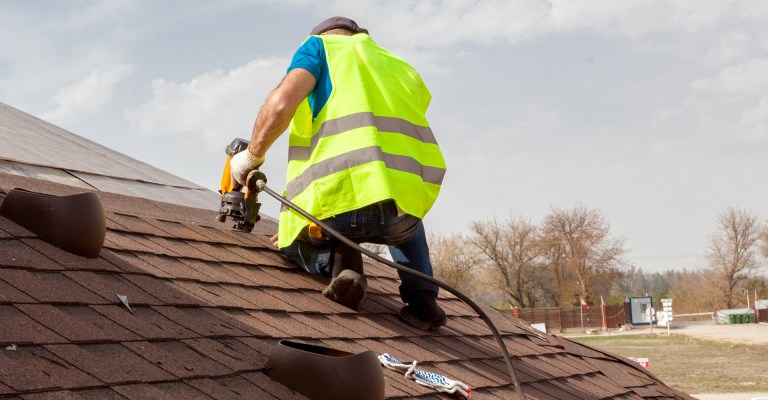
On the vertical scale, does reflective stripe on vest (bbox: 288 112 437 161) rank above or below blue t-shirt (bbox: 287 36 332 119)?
below

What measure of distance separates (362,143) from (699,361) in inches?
1220

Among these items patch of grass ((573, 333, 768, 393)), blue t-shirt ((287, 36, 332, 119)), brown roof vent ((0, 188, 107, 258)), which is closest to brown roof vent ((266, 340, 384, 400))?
brown roof vent ((0, 188, 107, 258))

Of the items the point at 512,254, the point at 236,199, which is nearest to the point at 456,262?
the point at 512,254

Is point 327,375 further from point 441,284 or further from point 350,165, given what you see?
point 350,165

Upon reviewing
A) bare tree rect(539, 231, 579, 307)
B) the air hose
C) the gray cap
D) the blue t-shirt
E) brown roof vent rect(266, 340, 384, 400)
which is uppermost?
bare tree rect(539, 231, 579, 307)

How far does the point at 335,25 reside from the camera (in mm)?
3836

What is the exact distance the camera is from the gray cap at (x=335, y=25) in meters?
3.84

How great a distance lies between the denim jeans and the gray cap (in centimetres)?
90

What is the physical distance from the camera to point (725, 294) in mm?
66250

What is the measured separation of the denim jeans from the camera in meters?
3.47

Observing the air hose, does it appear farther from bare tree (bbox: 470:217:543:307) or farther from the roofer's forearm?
bare tree (bbox: 470:217:543:307)

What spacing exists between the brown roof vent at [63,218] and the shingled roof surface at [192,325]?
0.03m

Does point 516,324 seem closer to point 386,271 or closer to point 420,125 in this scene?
point 386,271

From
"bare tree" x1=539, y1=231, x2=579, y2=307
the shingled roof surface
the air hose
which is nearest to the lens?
the shingled roof surface
